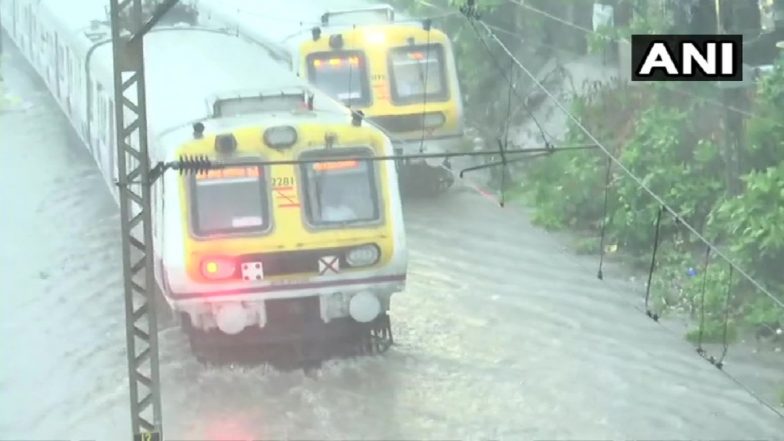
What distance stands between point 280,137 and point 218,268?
0.70 metres

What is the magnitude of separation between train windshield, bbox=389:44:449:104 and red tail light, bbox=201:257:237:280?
306cm

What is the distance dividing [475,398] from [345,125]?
61.8 inches

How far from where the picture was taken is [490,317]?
370 inches

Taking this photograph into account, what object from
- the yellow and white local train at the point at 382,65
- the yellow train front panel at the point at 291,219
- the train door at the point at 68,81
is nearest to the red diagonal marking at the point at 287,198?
the yellow train front panel at the point at 291,219

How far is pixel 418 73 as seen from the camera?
10633mm

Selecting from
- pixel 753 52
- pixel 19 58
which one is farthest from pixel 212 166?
pixel 19 58

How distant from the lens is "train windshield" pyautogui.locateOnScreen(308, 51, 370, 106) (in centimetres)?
1021

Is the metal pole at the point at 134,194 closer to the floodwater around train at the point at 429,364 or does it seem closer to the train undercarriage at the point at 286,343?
the floodwater around train at the point at 429,364

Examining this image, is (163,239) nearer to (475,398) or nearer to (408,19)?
(475,398)

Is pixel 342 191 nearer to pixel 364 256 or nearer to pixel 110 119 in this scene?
pixel 364 256

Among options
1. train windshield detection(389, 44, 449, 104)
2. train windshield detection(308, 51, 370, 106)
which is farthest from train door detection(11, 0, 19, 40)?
train windshield detection(389, 44, 449, 104)

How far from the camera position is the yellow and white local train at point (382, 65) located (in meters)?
10.3

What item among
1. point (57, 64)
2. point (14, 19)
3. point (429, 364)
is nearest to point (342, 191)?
point (429, 364)

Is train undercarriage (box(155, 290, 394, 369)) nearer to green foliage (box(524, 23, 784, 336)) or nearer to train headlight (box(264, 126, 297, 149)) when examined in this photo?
train headlight (box(264, 126, 297, 149))
